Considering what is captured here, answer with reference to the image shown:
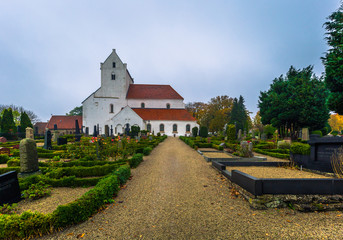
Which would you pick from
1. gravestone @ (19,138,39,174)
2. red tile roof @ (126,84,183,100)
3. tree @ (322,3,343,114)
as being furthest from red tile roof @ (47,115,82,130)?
A: tree @ (322,3,343,114)

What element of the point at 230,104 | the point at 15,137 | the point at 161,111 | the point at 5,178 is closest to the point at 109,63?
the point at 161,111

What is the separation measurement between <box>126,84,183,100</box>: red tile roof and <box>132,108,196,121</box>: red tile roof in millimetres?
3785

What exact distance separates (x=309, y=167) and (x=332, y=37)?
14562mm

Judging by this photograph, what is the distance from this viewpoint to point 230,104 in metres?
43.2

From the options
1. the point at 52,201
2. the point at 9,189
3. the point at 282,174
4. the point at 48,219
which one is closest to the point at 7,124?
the point at 9,189

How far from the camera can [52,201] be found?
439cm

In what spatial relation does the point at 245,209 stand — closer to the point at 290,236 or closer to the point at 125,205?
the point at 290,236

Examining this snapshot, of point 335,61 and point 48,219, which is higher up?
point 335,61

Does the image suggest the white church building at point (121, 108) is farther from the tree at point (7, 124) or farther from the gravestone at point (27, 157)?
the gravestone at point (27, 157)

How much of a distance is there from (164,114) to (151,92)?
7843mm

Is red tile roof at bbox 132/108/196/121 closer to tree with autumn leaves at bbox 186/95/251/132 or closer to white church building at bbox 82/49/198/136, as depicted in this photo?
white church building at bbox 82/49/198/136

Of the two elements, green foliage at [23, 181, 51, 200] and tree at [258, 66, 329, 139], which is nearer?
green foliage at [23, 181, 51, 200]

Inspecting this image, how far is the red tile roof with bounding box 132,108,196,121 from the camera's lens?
35031 mm

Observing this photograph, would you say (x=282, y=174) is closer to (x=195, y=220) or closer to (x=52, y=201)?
(x=195, y=220)
